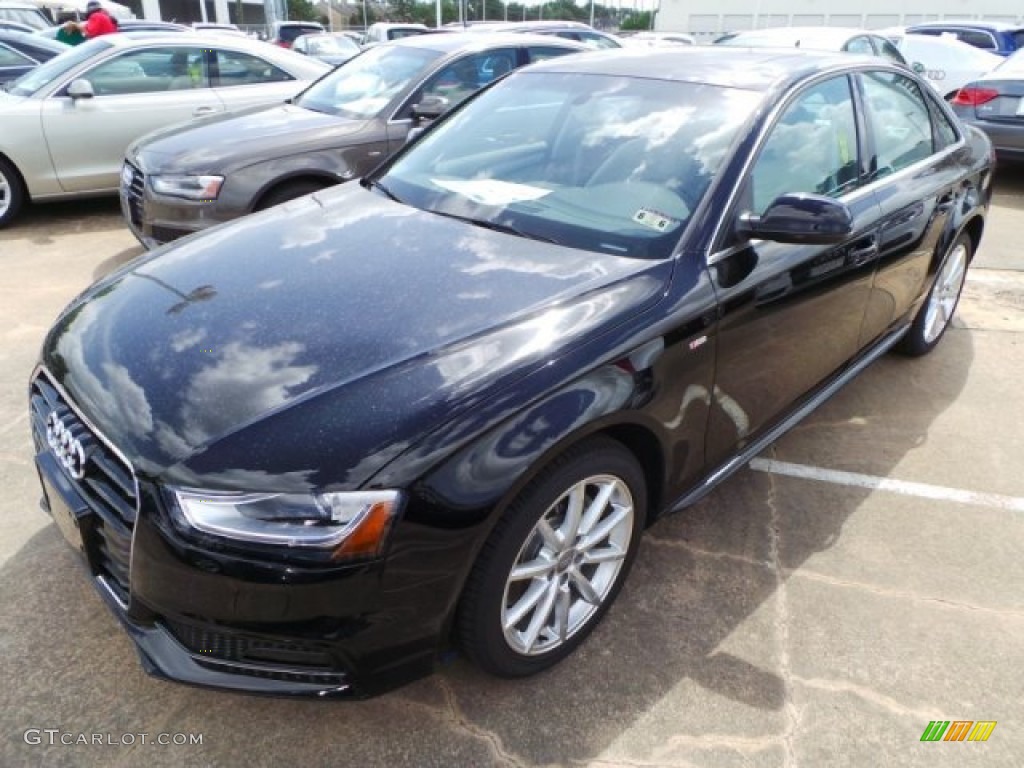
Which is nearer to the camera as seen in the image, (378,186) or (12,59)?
(378,186)

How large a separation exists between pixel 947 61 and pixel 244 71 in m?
10.8

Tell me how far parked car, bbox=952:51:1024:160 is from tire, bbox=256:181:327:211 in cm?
693

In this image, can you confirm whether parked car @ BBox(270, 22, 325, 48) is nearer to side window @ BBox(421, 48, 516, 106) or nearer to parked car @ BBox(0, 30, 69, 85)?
parked car @ BBox(0, 30, 69, 85)

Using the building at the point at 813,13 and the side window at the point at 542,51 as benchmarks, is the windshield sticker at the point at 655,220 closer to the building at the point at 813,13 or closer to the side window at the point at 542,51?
the side window at the point at 542,51

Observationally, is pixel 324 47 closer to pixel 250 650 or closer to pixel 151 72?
pixel 151 72

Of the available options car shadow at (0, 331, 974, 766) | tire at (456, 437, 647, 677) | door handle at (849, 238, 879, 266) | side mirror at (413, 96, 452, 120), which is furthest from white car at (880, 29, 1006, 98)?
tire at (456, 437, 647, 677)

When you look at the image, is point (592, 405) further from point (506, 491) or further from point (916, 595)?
point (916, 595)

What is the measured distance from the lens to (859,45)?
9.27m

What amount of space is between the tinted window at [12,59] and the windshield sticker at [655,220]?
9660mm

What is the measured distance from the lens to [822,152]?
298 cm

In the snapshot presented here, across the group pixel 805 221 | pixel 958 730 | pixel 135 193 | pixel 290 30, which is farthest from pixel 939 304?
pixel 290 30

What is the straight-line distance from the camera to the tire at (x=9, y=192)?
21.1 ft

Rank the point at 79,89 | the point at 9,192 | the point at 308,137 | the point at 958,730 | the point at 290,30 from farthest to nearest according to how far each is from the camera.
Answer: the point at 290,30 < the point at 9,192 < the point at 79,89 < the point at 308,137 < the point at 958,730
